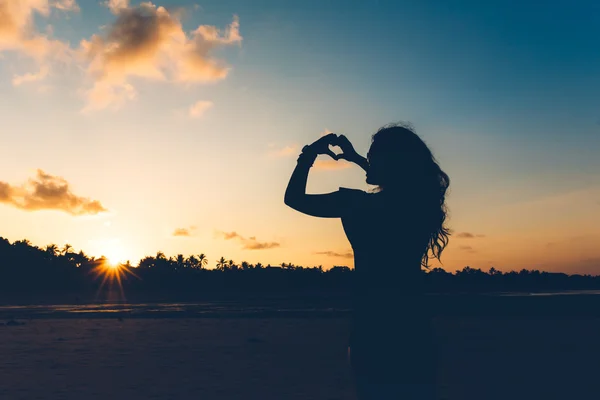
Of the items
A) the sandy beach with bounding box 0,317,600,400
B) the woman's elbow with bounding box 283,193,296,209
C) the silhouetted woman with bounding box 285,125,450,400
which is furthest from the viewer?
the sandy beach with bounding box 0,317,600,400

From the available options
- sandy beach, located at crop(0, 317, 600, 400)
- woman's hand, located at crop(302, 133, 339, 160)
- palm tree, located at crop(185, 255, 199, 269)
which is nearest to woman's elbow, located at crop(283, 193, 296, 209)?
woman's hand, located at crop(302, 133, 339, 160)

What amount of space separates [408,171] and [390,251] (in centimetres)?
43

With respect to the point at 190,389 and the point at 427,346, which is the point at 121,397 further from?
the point at 427,346

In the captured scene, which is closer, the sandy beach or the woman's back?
the woman's back

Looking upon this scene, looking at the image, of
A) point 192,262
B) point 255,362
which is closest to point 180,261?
point 192,262

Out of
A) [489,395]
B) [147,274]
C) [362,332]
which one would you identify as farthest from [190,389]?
[147,274]

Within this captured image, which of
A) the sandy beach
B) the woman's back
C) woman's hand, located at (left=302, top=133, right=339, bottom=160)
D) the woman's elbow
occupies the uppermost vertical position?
woman's hand, located at (left=302, top=133, right=339, bottom=160)

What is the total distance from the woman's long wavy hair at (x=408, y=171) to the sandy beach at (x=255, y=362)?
6.25 metres

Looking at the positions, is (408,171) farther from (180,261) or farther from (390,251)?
(180,261)

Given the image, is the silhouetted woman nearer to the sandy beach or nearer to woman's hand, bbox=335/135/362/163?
woman's hand, bbox=335/135/362/163

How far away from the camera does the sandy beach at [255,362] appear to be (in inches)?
353

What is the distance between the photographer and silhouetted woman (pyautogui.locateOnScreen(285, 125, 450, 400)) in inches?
98.3

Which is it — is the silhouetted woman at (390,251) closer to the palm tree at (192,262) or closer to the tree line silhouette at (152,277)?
the tree line silhouette at (152,277)

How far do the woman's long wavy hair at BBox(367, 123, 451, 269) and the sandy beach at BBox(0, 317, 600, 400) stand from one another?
625 centimetres
